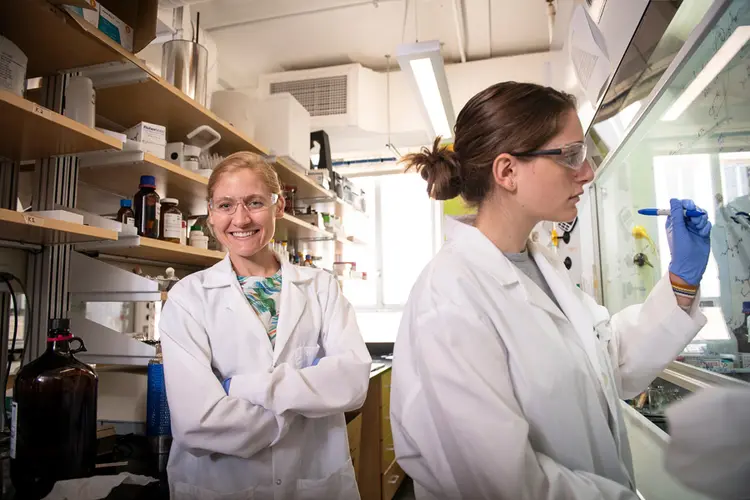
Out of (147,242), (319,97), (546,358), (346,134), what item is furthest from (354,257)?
(546,358)

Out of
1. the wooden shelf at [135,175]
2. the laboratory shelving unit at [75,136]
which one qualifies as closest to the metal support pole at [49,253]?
the laboratory shelving unit at [75,136]

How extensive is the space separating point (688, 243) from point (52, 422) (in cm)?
167

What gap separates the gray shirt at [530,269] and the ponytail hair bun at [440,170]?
0.22m

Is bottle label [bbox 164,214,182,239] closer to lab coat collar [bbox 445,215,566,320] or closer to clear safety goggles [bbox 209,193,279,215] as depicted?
clear safety goggles [bbox 209,193,279,215]

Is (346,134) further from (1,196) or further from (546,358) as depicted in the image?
(546,358)

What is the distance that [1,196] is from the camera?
1.67 metres

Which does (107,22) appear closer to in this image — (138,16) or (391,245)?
(138,16)

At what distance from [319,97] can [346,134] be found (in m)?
0.42

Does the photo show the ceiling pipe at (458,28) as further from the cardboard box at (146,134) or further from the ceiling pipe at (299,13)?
the cardboard box at (146,134)

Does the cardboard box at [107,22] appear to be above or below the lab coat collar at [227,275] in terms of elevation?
above

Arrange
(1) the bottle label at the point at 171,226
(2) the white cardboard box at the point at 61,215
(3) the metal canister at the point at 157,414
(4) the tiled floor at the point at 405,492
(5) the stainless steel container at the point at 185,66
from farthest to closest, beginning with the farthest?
(4) the tiled floor at the point at 405,492
(5) the stainless steel container at the point at 185,66
(1) the bottle label at the point at 171,226
(3) the metal canister at the point at 157,414
(2) the white cardboard box at the point at 61,215

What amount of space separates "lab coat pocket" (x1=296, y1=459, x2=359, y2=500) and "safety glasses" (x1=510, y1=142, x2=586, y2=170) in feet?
3.58

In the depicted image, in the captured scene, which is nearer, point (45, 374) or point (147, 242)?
point (45, 374)

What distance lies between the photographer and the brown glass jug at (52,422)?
1219 mm
